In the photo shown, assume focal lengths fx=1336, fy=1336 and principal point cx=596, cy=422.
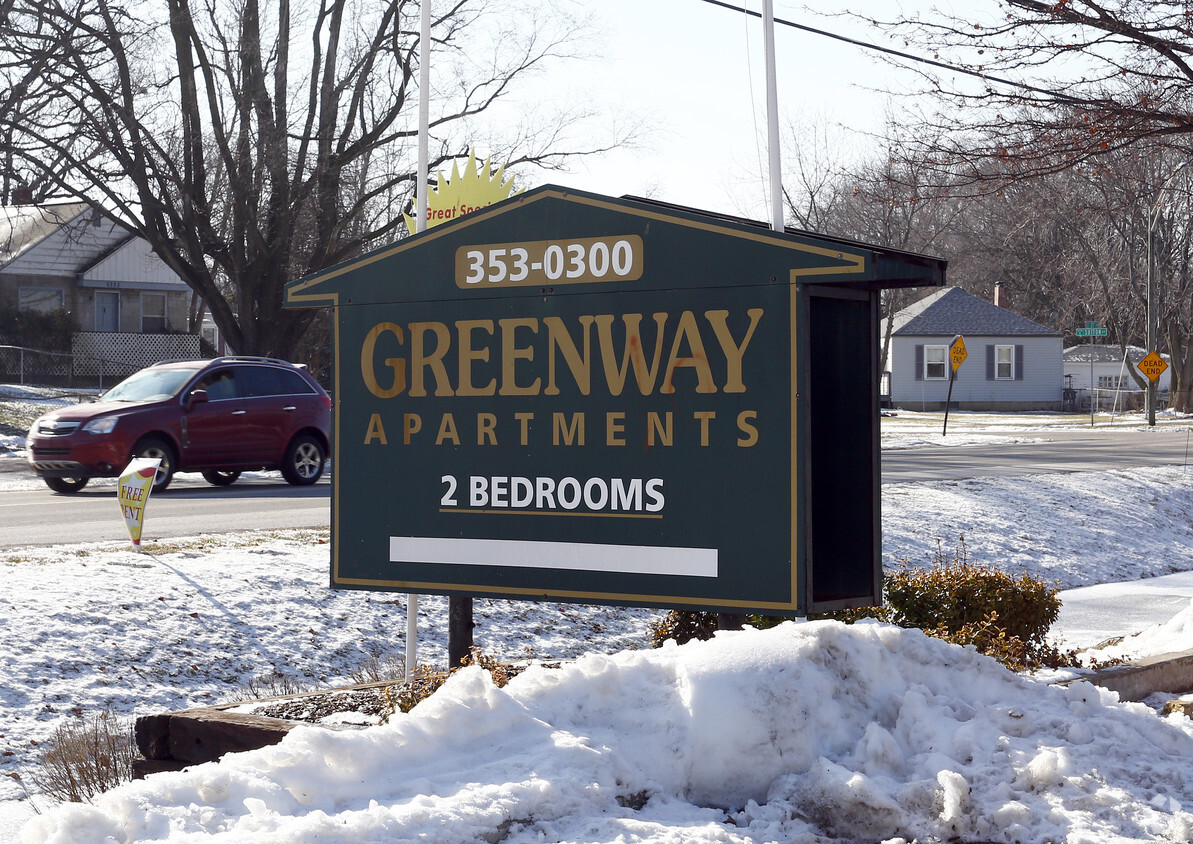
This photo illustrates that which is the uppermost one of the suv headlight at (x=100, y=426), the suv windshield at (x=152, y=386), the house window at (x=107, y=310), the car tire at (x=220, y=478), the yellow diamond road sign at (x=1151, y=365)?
the house window at (x=107, y=310)

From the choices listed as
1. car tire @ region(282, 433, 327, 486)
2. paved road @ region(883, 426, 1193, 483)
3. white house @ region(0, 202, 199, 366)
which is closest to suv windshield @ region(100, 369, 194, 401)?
car tire @ region(282, 433, 327, 486)

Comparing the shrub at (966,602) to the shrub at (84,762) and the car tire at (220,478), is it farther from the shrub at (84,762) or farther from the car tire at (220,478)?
the car tire at (220,478)

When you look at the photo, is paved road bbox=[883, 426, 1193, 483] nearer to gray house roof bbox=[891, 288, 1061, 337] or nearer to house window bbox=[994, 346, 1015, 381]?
gray house roof bbox=[891, 288, 1061, 337]

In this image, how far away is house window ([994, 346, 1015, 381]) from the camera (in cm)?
6006

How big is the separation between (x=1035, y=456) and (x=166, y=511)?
1784cm

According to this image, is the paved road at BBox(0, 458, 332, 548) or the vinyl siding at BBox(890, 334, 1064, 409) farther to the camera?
the vinyl siding at BBox(890, 334, 1064, 409)

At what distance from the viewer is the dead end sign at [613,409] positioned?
5.79m

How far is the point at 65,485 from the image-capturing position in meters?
18.3

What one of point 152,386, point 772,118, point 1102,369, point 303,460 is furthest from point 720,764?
point 1102,369

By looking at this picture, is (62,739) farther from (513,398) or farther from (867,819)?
(867,819)

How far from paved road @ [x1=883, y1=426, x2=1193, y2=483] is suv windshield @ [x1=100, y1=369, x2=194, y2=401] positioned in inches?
400

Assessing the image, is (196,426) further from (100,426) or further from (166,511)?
(166,511)

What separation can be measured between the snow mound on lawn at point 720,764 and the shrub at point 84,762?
6.08ft

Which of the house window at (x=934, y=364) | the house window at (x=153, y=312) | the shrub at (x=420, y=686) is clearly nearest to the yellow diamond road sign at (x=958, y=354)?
the house window at (x=934, y=364)
